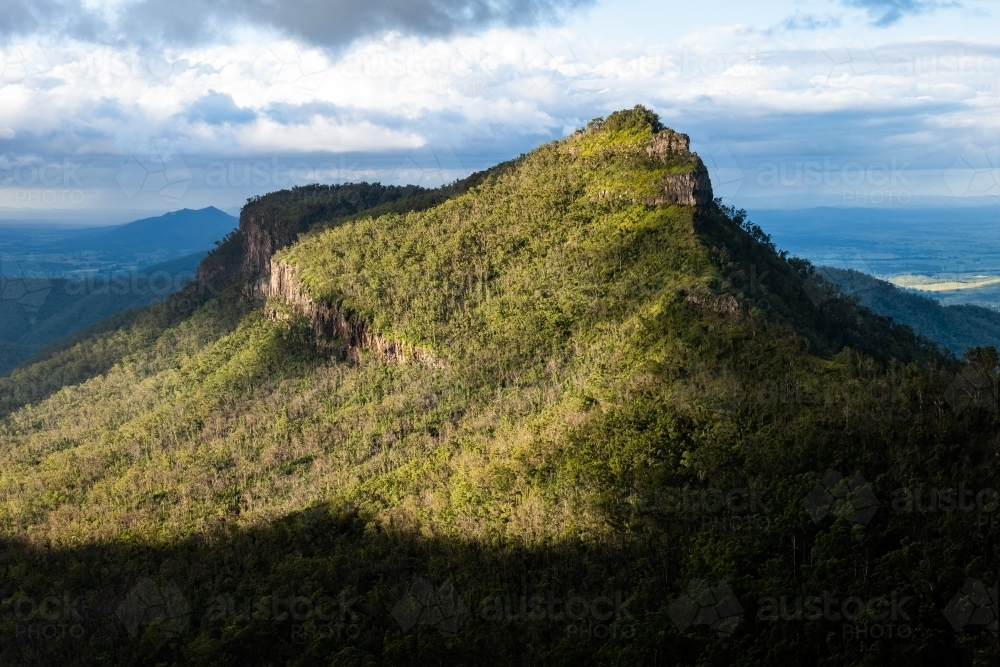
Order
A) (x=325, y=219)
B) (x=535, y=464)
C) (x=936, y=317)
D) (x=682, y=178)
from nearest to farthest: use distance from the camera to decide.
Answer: (x=535, y=464) < (x=682, y=178) < (x=325, y=219) < (x=936, y=317)

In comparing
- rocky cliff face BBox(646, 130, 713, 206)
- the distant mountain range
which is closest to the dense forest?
rocky cliff face BBox(646, 130, 713, 206)

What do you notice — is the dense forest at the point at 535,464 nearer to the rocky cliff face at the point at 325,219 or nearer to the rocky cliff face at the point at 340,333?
the rocky cliff face at the point at 340,333

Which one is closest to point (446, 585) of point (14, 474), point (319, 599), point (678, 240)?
point (319, 599)

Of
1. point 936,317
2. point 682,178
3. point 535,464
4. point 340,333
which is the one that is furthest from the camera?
point 936,317

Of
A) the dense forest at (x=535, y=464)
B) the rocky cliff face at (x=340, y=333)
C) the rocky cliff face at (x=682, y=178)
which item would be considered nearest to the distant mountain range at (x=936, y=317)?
the dense forest at (x=535, y=464)

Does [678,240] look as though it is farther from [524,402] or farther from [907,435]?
[907,435]

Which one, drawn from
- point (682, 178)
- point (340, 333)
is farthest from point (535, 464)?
point (340, 333)

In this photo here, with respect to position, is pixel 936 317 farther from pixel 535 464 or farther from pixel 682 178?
pixel 535 464

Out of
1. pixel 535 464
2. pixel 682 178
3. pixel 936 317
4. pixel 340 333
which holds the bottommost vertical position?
pixel 535 464
